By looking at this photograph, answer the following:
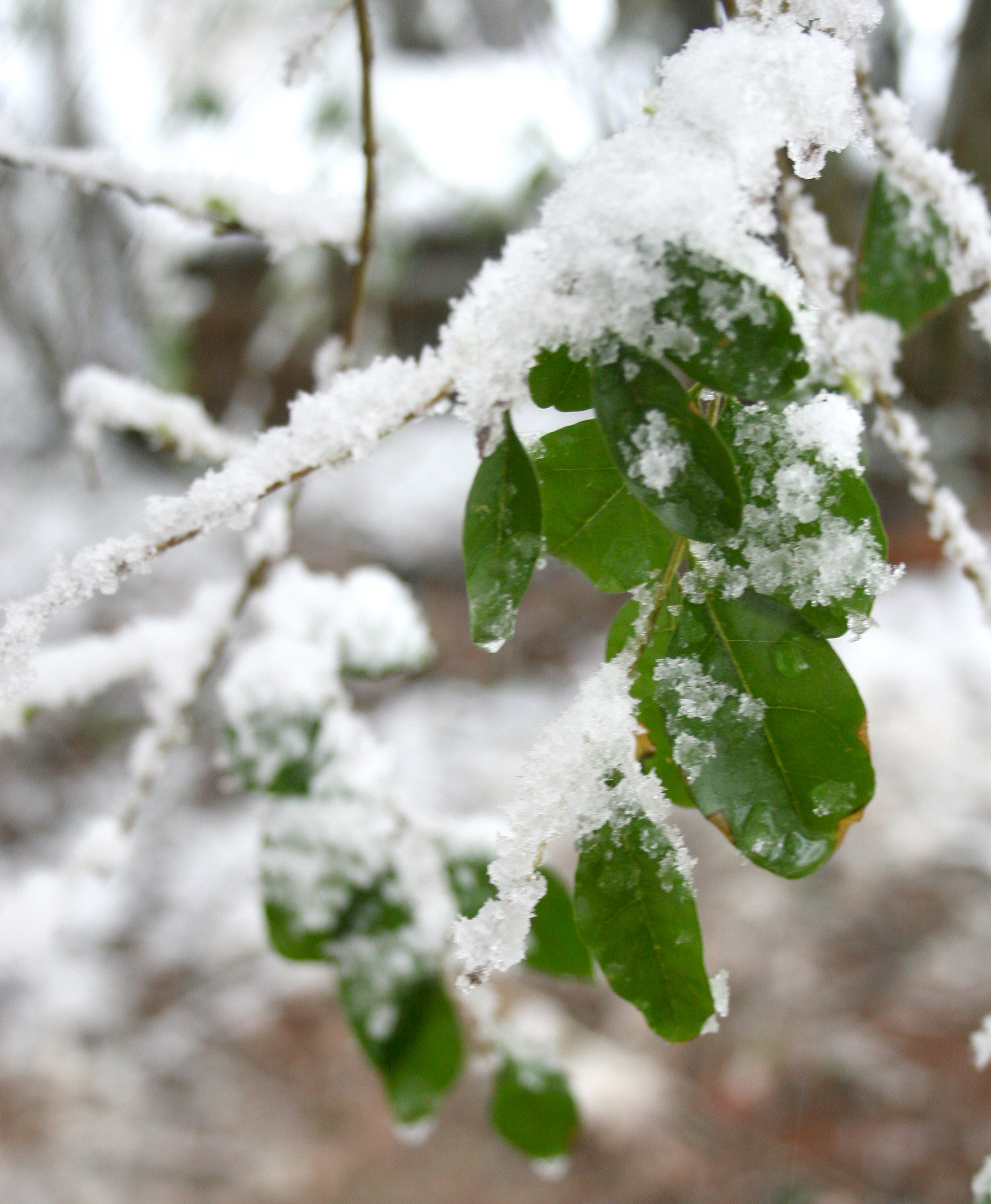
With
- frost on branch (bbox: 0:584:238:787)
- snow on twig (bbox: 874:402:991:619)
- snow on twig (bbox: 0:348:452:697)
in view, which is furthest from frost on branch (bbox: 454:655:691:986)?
frost on branch (bbox: 0:584:238:787)

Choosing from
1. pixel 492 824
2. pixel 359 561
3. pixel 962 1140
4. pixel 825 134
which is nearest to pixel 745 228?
pixel 825 134

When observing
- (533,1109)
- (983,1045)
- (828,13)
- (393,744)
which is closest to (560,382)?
(828,13)

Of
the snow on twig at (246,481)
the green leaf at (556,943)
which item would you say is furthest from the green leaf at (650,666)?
the green leaf at (556,943)

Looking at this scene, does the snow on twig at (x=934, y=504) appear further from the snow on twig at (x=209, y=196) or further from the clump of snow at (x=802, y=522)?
the snow on twig at (x=209, y=196)

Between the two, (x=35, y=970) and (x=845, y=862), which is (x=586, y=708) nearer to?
(x=845, y=862)

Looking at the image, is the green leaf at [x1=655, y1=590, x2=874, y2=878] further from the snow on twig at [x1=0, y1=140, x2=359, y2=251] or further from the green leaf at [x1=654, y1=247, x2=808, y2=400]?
the snow on twig at [x1=0, y1=140, x2=359, y2=251]

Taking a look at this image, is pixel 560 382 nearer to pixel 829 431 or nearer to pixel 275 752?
pixel 829 431
